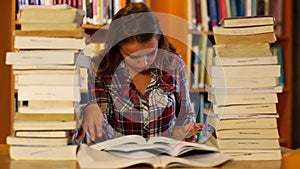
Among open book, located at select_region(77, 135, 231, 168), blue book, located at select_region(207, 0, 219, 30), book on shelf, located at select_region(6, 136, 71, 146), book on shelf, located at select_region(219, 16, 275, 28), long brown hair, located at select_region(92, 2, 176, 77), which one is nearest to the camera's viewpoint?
open book, located at select_region(77, 135, 231, 168)

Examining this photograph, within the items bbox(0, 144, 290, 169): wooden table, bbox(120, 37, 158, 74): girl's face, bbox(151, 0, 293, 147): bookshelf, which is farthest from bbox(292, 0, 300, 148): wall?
bbox(0, 144, 290, 169): wooden table

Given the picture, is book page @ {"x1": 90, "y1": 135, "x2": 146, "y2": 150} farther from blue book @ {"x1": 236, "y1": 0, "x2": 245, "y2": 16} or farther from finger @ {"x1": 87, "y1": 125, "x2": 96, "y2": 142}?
blue book @ {"x1": 236, "y1": 0, "x2": 245, "y2": 16}

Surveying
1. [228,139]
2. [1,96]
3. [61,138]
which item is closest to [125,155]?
[61,138]

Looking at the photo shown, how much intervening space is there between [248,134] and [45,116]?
51 centimetres

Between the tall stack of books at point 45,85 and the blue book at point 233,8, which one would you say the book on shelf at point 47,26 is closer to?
the tall stack of books at point 45,85

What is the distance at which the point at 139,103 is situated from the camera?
4.84 ft

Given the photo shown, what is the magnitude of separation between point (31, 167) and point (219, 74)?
1.70 ft

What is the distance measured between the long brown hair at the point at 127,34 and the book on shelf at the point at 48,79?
1.13 feet

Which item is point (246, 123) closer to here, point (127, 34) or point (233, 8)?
point (127, 34)

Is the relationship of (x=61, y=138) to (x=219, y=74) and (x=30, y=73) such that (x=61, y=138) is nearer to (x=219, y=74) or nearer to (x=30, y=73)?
(x=30, y=73)

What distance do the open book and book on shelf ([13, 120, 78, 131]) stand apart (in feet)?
0.21

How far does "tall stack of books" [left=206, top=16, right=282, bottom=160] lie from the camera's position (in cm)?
113

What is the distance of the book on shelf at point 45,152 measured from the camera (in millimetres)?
1063

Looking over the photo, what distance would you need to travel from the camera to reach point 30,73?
108cm
